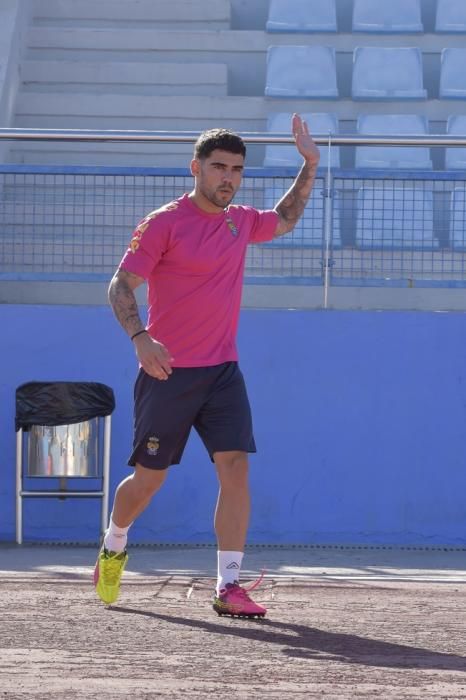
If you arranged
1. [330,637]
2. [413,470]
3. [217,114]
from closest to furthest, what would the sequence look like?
[330,637]
[413,470]
[217,114]

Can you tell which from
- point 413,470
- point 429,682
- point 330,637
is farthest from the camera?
point 413,470

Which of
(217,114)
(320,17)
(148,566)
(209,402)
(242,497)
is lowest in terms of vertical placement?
(148,566)

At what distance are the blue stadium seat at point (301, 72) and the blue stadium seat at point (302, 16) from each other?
0.50 meters

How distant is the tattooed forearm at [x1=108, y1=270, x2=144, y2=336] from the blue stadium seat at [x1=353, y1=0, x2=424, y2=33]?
9.36 meters

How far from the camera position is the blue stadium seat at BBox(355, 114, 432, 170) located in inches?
483

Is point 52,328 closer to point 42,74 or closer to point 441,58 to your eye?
point 42,74

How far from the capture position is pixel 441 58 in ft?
44.1

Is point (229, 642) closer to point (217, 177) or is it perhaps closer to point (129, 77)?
point (217, 177)

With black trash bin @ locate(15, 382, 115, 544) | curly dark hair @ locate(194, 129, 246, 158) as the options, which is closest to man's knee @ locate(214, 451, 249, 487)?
curly dark hair @ locate(194, 129, 246, 158)

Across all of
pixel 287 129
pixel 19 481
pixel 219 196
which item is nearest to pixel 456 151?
pixel 287 129

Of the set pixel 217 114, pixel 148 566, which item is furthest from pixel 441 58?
pixel 148 566

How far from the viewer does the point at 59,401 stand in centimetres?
780

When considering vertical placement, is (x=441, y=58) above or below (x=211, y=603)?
above

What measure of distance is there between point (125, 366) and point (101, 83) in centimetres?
604
